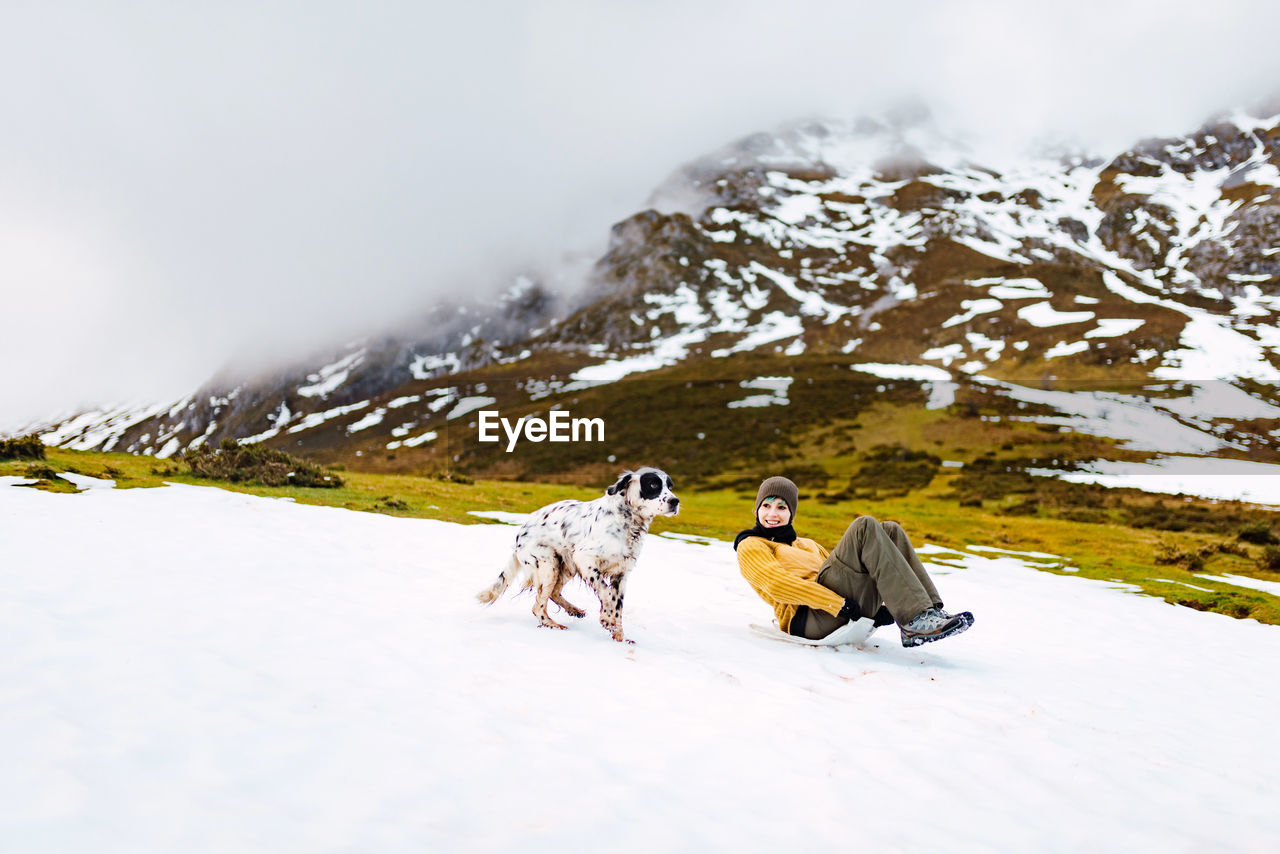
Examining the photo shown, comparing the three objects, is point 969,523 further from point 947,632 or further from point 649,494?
point 649,494

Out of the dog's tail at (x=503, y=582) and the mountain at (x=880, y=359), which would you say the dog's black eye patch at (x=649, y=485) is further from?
the mountain at (x=880, y=359)

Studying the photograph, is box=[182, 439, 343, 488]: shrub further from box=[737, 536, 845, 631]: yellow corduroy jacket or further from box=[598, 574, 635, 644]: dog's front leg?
box=[737, 536, 845, 631]: yellow corduroy jacket

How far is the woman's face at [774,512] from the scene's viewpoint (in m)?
8.35

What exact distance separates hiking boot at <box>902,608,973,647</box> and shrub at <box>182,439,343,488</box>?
1634 centimetres

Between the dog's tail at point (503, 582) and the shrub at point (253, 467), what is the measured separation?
1216 cm

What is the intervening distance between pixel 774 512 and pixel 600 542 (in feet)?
7.41

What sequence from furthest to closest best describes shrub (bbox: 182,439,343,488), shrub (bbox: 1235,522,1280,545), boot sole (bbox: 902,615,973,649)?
shrub (bbox: 1235,522,1280,545) < shrub (bbox: 182,439,343,488) < boot sole (bbox: 902,615,973,649)

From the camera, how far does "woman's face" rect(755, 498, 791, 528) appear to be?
8352 mm

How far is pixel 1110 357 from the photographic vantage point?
96.8m

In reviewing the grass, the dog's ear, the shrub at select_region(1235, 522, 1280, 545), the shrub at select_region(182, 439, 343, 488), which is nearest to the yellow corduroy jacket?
the dog's ear

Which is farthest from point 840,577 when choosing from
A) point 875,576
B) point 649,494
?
point 649,494

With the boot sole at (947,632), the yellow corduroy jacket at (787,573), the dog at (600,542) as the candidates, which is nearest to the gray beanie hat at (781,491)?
the yellow corduroy jacket at (787,573)

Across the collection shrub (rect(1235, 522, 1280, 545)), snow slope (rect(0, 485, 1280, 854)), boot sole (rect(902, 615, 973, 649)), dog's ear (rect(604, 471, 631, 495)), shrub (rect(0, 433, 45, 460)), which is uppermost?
shrub (rect(1235, 522, 1280, 545))

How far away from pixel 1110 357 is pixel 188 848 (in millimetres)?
117410
